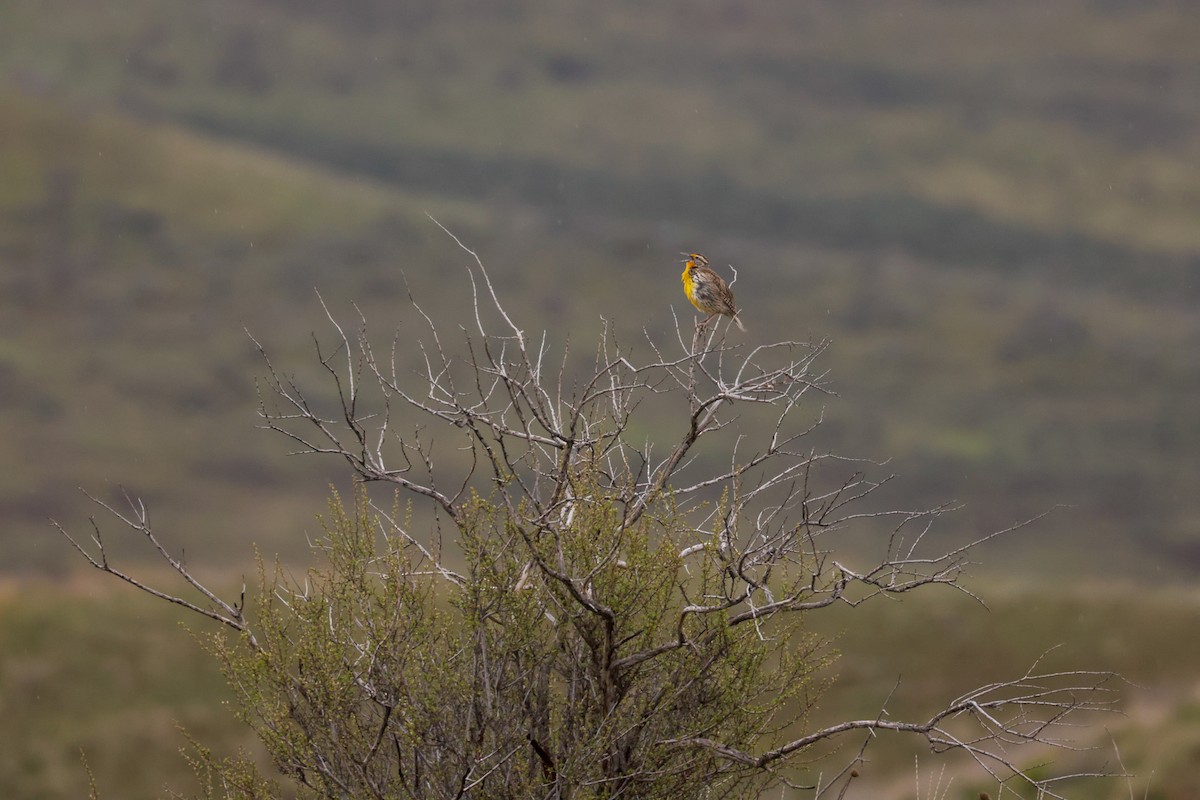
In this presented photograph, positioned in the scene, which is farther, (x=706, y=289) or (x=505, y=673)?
(x=706, y=289)

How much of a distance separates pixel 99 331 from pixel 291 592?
198619 mm

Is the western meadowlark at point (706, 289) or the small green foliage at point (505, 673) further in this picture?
the western meadowlark at point (706, 289)

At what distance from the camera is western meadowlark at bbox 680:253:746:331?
13523 mm

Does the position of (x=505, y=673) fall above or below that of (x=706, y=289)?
below

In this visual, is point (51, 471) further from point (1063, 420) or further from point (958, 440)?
point (1063, 420)

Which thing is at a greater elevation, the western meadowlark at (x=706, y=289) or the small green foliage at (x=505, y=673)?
the western meadowlark at (x=706, y=289)

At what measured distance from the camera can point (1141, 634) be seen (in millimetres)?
44156

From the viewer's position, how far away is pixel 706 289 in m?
13.8

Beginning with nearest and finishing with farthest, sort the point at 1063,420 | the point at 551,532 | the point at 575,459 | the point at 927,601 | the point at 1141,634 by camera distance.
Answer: the point at 551,532
the point at 575,459
the point at 1141,634
the point at 927,601
the point at 1063,420

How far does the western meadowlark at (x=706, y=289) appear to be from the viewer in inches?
532

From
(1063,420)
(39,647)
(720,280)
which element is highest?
(1063,420)

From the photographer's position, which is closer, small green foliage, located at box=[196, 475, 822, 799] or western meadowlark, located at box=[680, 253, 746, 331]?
small green foliage, located at box=[196, 475, 822, 799]

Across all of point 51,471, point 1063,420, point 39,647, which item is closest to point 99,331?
point 51,471

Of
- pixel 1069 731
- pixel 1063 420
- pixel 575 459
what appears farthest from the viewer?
pixel 1063 420
